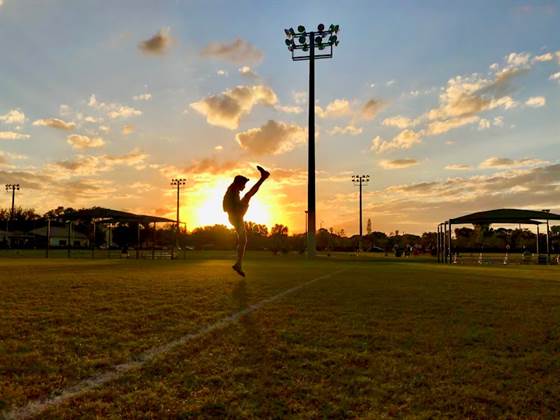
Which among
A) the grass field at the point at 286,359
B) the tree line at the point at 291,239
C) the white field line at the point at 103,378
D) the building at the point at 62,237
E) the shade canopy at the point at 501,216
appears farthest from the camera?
the building at the point at 62,237

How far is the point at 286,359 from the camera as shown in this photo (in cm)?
320

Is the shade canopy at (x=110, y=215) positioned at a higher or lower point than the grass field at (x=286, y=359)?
higher

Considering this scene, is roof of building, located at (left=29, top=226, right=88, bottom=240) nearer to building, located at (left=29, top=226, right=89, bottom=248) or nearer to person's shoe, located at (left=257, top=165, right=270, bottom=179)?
building, located at (left=29, top=226, right=89, bottom=248)

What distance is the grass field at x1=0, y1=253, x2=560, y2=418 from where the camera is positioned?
2338 mm

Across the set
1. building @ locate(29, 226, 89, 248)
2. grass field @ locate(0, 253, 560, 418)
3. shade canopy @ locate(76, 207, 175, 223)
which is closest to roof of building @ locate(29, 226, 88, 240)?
building @ locate(29, 226, 89, 248)

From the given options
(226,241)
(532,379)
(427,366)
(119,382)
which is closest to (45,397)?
(119,382)

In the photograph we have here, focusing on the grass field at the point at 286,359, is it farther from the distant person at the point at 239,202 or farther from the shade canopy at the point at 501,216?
the shade canopy at the point at 501,216

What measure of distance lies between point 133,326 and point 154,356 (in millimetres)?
1237

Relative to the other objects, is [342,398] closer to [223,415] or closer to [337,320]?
[223,415]

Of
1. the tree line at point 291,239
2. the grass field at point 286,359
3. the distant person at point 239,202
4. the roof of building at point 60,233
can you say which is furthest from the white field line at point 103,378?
the roof of building at point 60,233

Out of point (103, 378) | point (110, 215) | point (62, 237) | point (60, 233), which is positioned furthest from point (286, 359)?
point (60, 233)

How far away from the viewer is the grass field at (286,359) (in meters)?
2.34

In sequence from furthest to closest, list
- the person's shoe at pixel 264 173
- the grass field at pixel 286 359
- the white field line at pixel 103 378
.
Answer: the person's shoe at pixel 264 173
the grass field at pixel 286 359
the white field line at pixel 103 378

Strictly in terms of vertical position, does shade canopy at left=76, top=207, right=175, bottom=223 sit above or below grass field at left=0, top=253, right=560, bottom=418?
above
